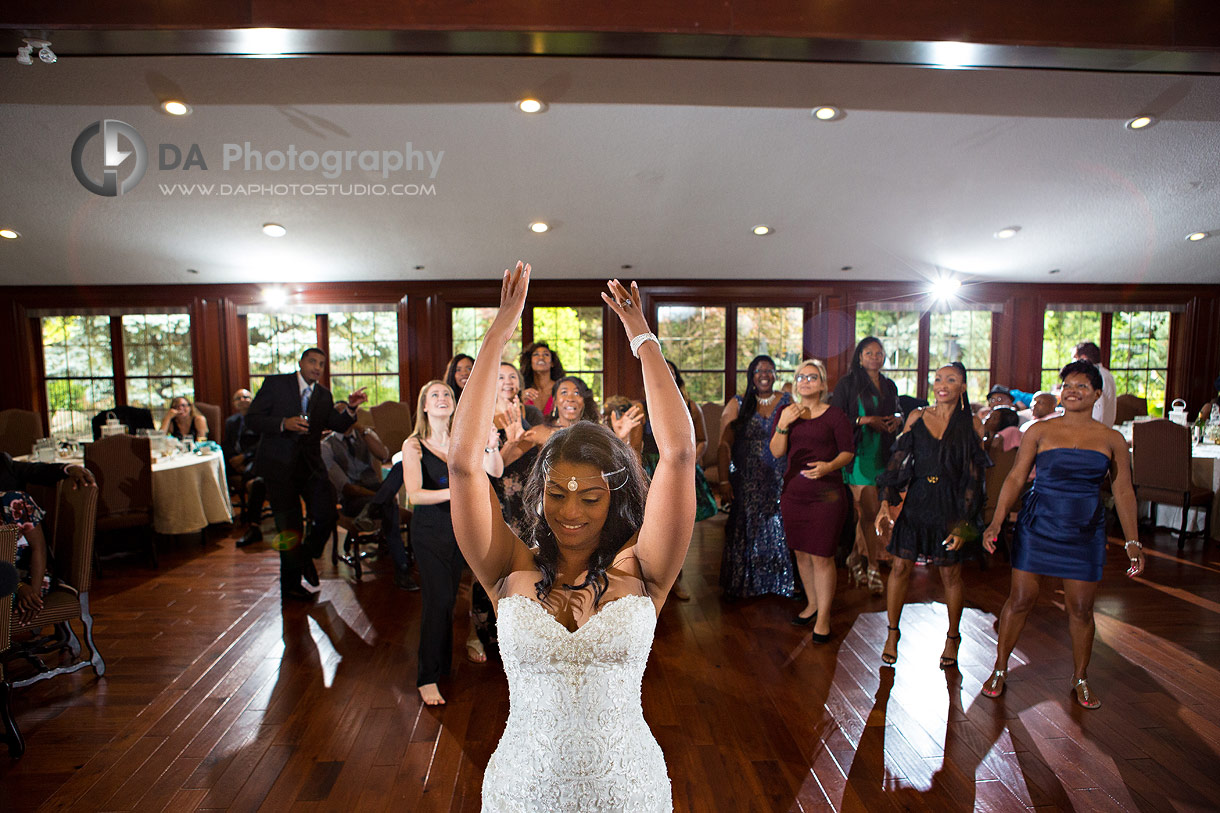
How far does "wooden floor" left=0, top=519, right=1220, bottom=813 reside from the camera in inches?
86.4

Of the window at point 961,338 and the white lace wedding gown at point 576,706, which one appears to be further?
the window at point 961,338

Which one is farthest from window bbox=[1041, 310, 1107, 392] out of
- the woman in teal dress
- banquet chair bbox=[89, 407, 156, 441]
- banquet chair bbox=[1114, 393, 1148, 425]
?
banquet chair bbox=[89, 407, 156, 441]

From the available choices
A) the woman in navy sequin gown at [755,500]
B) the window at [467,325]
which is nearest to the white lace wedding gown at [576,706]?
the woman in navy sequin gown at [755,500]

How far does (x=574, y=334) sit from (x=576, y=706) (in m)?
7.03

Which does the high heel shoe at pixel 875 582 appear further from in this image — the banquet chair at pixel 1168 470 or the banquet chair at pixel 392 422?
the banquet chair at pixel 392 422

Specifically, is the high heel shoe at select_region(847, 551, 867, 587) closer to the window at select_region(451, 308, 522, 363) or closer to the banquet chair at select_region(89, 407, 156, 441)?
the window at select_region(451, 308, 522, 363)

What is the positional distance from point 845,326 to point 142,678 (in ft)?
25.0

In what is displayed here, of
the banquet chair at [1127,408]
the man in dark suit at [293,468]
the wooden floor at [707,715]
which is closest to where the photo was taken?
the wooden floor at [707,715]

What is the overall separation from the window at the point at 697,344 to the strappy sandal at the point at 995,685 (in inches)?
210

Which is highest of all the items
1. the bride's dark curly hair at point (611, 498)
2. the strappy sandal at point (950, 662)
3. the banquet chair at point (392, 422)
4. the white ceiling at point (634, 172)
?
the white ceiling at point (634, 172)

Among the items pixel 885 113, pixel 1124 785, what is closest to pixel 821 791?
pixel 1124 785

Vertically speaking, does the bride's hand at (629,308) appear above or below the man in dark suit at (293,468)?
above

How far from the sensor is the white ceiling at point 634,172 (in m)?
3.98

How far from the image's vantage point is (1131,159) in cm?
512
